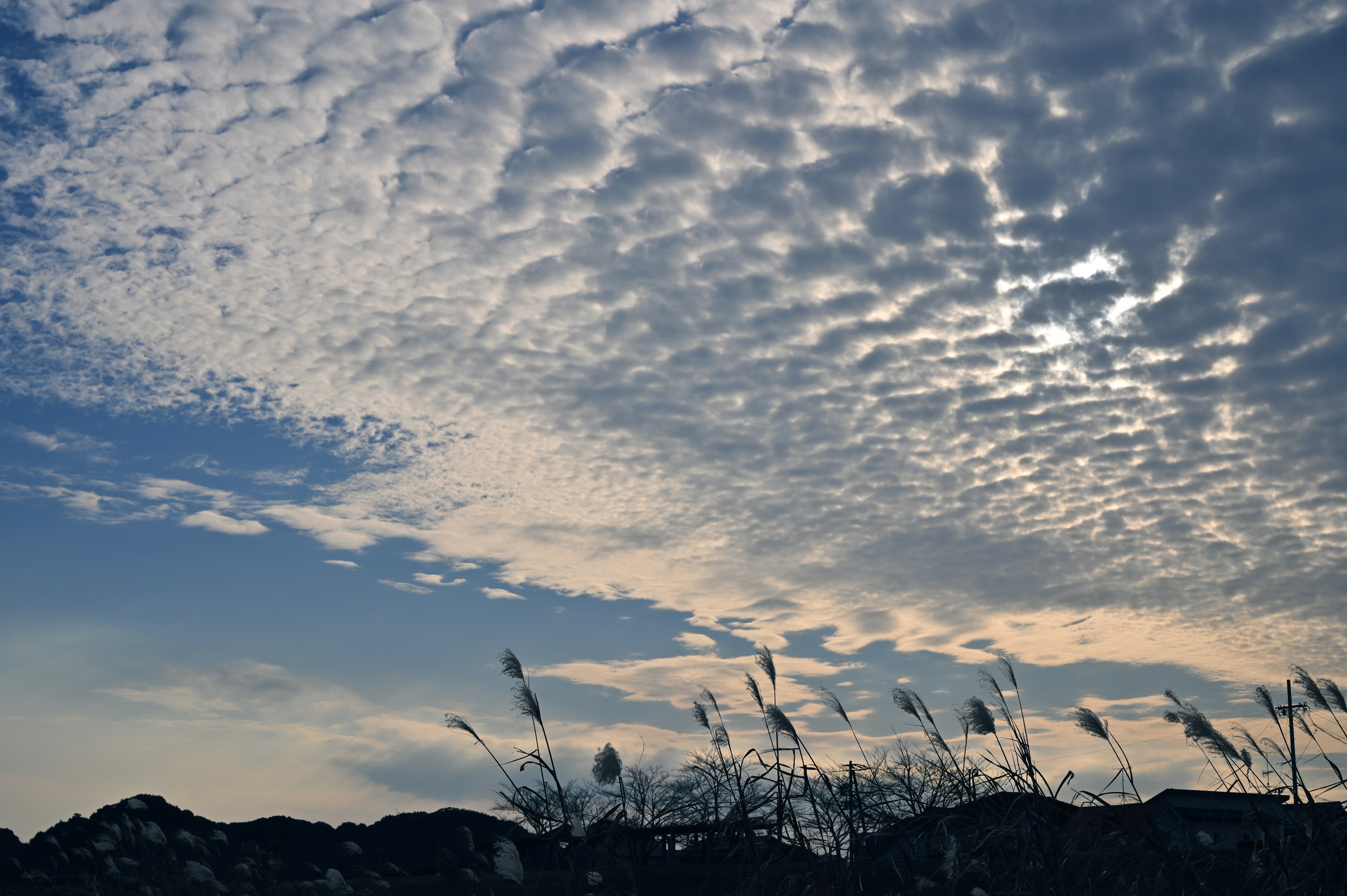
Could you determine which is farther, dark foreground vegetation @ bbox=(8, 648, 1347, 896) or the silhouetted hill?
the silhouetted hill

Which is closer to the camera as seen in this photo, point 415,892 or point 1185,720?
point 1185,720

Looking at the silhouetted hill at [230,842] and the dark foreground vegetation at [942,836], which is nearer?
the dark foreground vegetation at [942,836]

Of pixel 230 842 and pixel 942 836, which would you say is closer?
pixel 942 836

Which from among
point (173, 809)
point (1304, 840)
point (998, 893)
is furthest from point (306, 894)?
point (173, 809)

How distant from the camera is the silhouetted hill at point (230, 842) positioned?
14477 millimetres

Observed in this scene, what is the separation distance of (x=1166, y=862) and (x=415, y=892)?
29600 mm

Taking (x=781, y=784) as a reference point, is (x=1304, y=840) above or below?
below

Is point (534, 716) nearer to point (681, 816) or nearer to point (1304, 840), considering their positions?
point (681, 816)

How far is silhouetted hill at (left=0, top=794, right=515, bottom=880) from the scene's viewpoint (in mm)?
14477

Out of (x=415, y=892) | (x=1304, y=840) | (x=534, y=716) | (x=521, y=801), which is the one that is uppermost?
(x=534, y=716)

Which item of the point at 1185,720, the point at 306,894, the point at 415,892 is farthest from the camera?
the point at 415,892

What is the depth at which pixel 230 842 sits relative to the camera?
183 ft

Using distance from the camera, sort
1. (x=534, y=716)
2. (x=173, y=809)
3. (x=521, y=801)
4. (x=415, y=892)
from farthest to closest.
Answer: (x=173, y=809) < (x=415, y=892) < (x=534, y=716) < (x=521, y=801)

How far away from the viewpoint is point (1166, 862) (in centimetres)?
439
